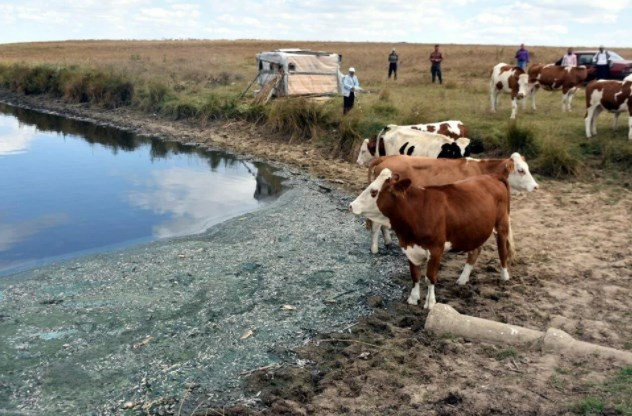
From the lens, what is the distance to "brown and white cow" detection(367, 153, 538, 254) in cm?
847

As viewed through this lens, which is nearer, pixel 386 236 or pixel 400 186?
pixel 400 186

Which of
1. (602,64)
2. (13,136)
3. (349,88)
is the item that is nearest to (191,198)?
(349,88)

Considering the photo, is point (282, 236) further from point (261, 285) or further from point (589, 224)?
point (589, 224)

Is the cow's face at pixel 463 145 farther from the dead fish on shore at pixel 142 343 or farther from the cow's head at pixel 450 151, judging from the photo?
the dead fish on shore at pixel 142 343

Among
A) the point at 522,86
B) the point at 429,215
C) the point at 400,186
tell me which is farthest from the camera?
the point at 522,86

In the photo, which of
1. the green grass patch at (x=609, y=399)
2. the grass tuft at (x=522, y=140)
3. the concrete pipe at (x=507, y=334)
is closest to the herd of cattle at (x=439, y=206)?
the concrete pipe at (x=507, y=334)

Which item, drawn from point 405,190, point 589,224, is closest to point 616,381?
point 405,190

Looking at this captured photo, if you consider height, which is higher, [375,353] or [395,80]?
[395,80]

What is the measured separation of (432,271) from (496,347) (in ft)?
4.32

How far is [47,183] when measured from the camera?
1528 centimetres


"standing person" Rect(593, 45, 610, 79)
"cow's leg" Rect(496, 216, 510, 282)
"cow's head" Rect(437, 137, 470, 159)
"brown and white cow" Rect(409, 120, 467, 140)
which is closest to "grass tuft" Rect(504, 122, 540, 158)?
"brown and white cow" Rect(409, 120, 467, 140)

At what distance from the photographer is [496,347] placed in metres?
5.94

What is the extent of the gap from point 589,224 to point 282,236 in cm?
504

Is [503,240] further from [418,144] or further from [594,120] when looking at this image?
[594,120]
